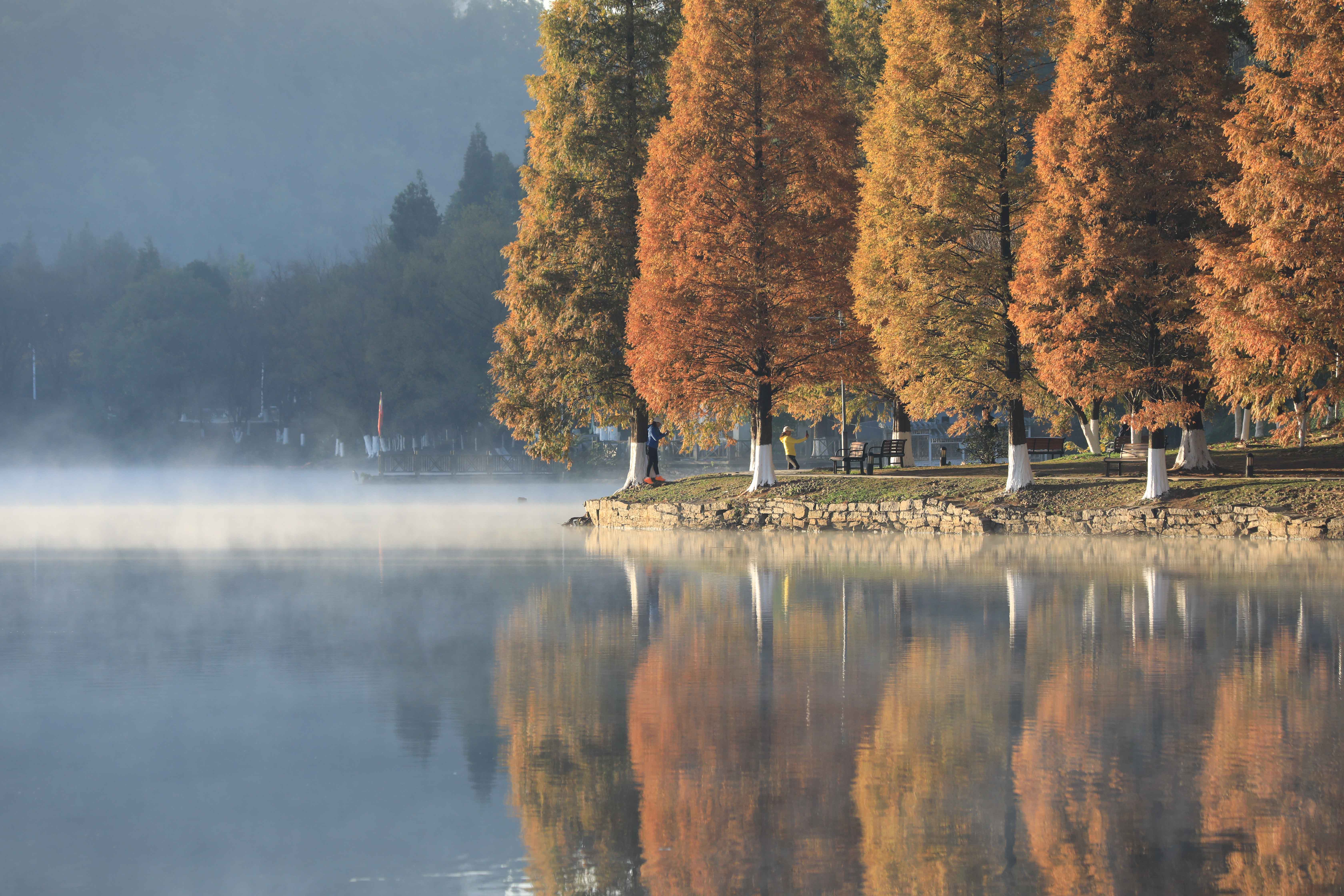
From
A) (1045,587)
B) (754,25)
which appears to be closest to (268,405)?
(754,25)

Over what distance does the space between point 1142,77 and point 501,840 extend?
27265mm

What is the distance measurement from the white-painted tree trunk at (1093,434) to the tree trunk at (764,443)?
1325cm

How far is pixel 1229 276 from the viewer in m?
27.2

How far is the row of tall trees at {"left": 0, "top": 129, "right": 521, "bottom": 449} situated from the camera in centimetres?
10094

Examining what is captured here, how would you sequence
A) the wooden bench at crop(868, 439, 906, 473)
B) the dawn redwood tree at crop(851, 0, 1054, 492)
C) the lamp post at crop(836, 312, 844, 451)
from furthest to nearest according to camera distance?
the wooden bench at crop(868, 439, 906, 473), the lamp post at crop(836, 312, 844, 451), the dawn redwood tree at crop(851, 0, 1054, 492)

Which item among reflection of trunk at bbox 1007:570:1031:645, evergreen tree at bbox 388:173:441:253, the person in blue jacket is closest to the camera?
reflection of trunk at bbox 1007:570:1031:645

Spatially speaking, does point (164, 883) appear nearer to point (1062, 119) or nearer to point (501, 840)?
point (501, 840)

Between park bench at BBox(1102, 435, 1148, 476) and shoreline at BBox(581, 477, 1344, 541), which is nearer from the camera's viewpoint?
shoreline at BBox(581, 477, 1344, 541)

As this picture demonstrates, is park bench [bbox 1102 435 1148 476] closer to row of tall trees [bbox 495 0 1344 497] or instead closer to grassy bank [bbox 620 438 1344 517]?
grassy bank [bbox 620 438 1344 517]

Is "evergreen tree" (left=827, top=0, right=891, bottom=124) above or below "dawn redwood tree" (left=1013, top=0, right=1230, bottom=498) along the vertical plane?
above

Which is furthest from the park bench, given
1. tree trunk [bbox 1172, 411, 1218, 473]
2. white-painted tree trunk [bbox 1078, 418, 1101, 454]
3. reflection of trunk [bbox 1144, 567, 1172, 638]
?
reflection of trunk [bbox 1144, 567, 1172, 638]

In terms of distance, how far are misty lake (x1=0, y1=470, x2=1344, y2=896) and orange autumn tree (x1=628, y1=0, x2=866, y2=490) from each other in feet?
50.8

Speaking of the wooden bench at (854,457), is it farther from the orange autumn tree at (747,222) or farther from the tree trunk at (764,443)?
the tree trunk at (764,443)

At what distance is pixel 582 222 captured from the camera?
4078 cm
